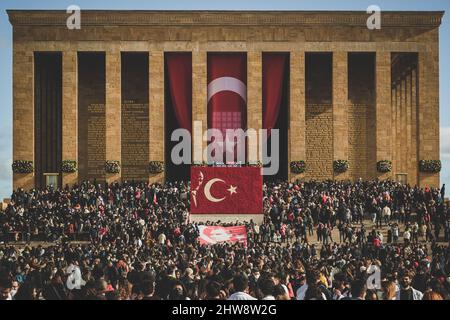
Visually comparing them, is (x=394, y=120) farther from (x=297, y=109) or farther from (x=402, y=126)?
(x=297, y=109)

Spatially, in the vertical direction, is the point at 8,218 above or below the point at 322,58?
below

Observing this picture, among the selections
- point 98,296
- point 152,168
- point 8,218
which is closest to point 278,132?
point 152,168

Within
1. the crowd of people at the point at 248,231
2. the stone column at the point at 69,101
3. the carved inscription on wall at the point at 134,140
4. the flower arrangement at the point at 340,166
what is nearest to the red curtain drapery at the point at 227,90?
the carved inscription on wall at the point at 134,140

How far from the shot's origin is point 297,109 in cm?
4791

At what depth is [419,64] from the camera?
47.7m

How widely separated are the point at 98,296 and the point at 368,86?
43.0 meters

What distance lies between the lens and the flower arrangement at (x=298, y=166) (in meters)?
47.0

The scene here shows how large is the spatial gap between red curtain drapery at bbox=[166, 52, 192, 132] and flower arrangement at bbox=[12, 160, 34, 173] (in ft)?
32.7

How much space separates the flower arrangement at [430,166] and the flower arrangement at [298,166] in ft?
24.9

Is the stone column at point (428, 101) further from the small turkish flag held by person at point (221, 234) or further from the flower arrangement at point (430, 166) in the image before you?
the small turkish flag held by person at point (221, 234)

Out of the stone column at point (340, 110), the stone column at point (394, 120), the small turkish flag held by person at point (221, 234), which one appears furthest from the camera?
the stone column at point (394, 120)

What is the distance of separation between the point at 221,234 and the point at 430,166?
20.5 metres

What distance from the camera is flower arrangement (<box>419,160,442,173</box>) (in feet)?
154
